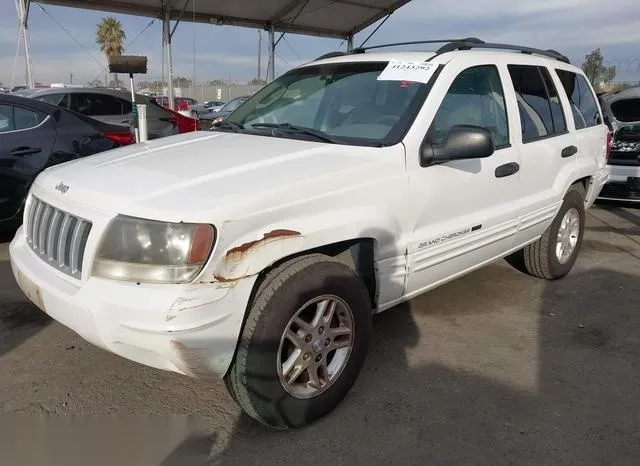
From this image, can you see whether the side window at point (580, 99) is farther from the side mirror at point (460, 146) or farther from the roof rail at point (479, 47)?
the side mirror at point (460, 146)

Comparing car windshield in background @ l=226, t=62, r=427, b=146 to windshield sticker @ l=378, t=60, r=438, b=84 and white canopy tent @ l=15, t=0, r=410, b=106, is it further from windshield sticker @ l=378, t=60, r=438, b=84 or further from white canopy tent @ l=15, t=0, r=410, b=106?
white canopy tent @ l=15, t=0, r=410, b=106

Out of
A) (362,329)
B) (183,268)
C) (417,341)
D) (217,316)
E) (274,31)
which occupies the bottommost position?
(417,341)

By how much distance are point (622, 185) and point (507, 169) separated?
4938 millimetres

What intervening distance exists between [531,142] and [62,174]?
10.2ft

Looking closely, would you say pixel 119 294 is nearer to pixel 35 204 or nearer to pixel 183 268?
pixel 183 268

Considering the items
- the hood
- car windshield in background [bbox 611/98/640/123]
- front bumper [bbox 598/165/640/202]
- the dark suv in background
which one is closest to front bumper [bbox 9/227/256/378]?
the hood

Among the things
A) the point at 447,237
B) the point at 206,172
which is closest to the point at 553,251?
the point at 447,237

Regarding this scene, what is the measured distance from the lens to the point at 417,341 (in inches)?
147

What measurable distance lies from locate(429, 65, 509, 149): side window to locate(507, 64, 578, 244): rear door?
0.58 ft

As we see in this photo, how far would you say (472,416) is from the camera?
9.43ft

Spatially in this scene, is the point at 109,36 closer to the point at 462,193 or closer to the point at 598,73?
the point at 598,73

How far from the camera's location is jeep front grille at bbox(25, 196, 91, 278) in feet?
8.13

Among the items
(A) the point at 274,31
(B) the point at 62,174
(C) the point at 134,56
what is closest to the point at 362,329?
(B) the point at 62,174

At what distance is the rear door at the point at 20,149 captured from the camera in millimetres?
5148
